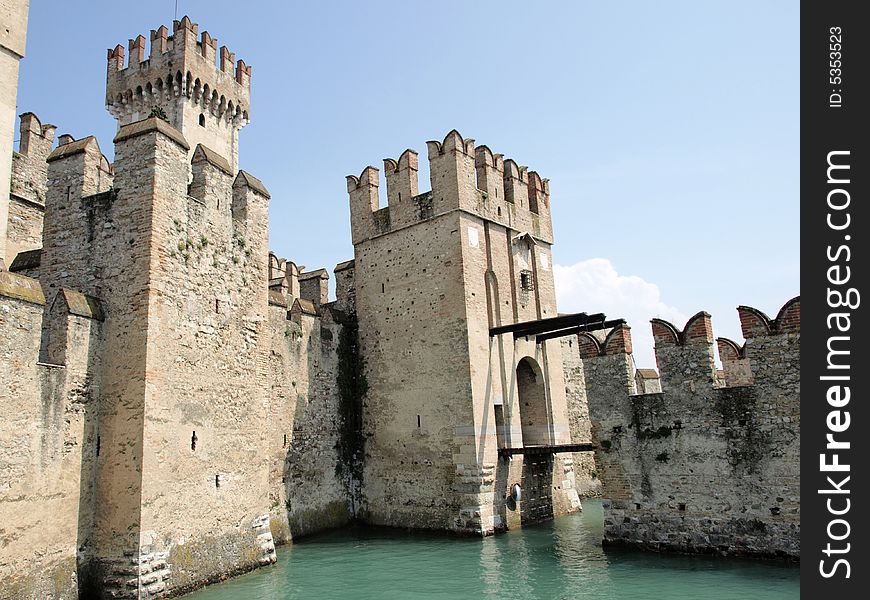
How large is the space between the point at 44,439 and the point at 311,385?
8437 millimetres

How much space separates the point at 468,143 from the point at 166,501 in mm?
12463

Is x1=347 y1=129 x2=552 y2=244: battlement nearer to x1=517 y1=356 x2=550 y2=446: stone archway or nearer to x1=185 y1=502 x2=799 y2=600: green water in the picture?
x1=517 y1=356 x2=550 y2=446: stone archway

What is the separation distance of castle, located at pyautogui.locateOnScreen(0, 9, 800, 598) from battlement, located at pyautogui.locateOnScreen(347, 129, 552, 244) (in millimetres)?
88

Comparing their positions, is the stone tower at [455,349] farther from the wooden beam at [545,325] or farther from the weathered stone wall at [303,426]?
the weathered stone wall at [303,426]

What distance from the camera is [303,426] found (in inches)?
705

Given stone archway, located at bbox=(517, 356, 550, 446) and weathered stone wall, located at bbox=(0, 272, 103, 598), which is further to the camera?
stone archway, located at bbox=(517, 356, 550, 446)

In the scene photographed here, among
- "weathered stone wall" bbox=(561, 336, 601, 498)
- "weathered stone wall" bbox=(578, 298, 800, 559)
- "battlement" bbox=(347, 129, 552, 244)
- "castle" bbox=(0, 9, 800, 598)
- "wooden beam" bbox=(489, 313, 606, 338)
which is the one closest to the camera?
"castle" bbox=(0, 9, 800, 598)

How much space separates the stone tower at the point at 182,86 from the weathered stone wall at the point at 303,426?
13.2 m

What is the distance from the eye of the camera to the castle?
36.0 ft

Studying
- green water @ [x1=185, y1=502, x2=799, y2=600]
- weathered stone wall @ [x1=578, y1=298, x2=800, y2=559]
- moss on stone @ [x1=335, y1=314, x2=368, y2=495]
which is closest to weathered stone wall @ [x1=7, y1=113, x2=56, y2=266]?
moss on stone @ [x1=335, y1=314, x2=368, y2=495]

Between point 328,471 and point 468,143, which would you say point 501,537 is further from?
point 468,143

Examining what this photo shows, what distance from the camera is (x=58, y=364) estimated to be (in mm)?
10914

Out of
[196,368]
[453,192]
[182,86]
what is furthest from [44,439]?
[182,86]

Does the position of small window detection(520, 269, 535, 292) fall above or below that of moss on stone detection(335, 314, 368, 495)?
above
